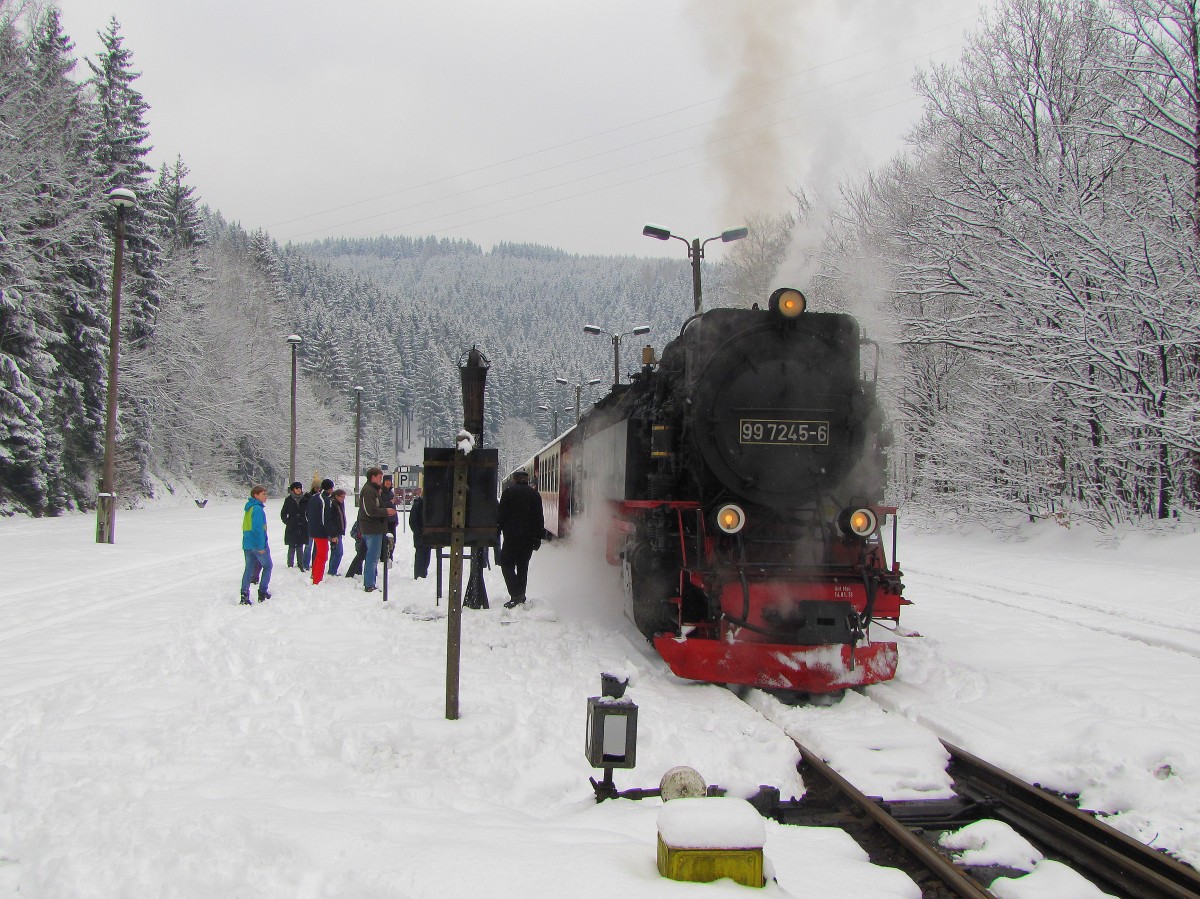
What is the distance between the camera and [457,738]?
5.32m

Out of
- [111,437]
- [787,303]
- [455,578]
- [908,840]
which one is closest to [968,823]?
[908,840]

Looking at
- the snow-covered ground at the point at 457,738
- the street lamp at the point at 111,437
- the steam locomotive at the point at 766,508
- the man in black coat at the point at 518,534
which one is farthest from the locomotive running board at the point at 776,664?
the street lamp at the point at 111,437

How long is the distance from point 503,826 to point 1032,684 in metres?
4.88

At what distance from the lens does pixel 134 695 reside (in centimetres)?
601

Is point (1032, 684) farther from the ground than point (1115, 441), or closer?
closer

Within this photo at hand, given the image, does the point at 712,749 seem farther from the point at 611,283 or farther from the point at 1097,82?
the point at 611,283

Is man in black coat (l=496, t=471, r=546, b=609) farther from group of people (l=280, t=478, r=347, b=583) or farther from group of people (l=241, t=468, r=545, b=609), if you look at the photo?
group of people (l=280, t=478, r=347, b=583)

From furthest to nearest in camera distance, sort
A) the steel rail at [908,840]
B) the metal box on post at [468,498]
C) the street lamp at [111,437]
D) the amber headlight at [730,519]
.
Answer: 1. the street lamp at [111,437]
2. the amber headlight at [730,519]
3. the metal box on post at [468,498]
4. the steel rail at [908,840]

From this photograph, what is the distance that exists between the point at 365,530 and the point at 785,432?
6.71m

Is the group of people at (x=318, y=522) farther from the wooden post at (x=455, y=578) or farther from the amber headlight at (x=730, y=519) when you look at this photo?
the amber headlight at (x=730, y=519)

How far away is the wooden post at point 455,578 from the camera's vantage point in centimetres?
568

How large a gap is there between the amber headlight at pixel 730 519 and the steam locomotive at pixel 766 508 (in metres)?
0.02

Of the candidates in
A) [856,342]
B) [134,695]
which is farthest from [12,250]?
[856,342]

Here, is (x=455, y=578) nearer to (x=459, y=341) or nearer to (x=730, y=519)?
Answer: (x=730, y=519)
